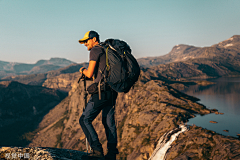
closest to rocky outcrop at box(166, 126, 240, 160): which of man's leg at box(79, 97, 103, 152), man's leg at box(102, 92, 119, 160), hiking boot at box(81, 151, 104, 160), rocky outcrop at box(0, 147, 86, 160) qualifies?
man's leg at box(102, 92, 119, 160)

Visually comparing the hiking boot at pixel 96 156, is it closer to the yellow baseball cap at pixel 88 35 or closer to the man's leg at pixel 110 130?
the man's leg at pixel 110 130

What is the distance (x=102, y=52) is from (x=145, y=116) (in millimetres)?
200628

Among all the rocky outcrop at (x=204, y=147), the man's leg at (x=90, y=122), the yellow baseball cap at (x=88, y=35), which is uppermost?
the yellow baseball cap at (x=88, y=35)

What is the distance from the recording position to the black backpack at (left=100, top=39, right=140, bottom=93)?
226 inches

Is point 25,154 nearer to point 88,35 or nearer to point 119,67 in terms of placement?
point 119,67

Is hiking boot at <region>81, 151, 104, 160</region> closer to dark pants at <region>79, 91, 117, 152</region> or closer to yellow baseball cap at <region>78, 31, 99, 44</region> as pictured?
dark pants at <region>79, 91, 117, 152</region>

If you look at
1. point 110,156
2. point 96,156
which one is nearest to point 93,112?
point 96,156

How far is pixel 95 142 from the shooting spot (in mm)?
6344

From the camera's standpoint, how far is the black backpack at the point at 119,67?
A: 5.75 m

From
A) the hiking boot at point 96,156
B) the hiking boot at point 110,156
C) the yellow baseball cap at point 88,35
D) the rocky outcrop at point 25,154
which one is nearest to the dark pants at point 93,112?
the hiking boot at point 96,156

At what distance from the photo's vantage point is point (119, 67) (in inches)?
226

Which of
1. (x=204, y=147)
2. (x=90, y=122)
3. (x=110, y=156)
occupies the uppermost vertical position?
(x=90, y=122)

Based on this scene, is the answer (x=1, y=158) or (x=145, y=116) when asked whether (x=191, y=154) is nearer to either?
(x=145, y=116)

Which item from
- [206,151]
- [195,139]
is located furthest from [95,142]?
[195,139]
